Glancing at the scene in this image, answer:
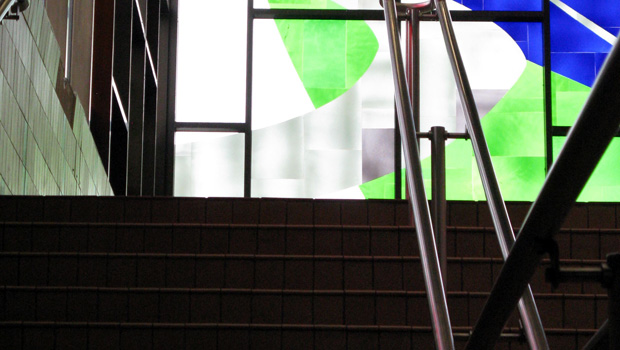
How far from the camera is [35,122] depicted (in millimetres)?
4988

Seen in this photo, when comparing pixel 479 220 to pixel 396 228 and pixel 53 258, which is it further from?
pixel 53 258

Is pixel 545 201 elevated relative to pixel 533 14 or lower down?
lower down

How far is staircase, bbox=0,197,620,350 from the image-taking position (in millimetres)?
3273

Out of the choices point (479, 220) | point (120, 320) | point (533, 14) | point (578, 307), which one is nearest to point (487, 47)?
point (533, 14)

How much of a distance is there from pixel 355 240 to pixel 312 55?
216 inches

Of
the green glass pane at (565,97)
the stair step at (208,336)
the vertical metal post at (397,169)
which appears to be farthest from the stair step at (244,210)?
the green glass pane at (565,97)

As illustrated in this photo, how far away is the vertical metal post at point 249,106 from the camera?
9125mm

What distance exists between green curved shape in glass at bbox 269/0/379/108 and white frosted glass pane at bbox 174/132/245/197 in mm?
919

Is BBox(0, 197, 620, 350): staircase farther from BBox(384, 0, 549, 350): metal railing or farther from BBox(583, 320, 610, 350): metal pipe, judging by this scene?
BBox(583, 320, 610, 350): metal pipe

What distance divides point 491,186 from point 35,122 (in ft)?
10.4

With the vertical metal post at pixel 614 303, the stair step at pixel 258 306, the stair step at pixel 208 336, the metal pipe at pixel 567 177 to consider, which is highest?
the metal pipe at pixel 567 177

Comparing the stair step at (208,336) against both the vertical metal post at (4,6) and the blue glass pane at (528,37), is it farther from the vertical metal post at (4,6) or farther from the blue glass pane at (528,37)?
the blue glass pane at (528,37)

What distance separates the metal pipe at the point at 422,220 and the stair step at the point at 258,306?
3.55ft

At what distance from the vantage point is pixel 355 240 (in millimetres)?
4082
